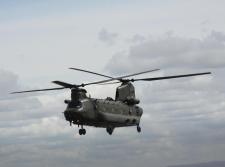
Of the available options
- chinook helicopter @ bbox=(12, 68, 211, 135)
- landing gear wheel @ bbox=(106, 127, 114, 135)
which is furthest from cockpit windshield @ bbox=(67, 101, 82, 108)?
landing gear wheel @ bbox=(106, 127, 114, 135)

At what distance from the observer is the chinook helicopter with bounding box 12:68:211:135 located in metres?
63.8

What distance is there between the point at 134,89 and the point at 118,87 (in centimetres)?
371

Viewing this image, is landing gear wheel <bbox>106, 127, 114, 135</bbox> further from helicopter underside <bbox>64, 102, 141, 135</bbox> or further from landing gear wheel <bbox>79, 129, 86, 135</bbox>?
landing gear wheel <bbox>79, 129, 86, 135</bbox>

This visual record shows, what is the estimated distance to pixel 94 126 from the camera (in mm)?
68250

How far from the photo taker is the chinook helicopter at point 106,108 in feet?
209

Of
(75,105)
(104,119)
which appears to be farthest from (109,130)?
(75,105)

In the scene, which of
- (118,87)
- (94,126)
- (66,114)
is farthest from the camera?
(118,87)

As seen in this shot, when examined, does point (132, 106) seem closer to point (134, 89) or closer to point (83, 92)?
point (134, 89)

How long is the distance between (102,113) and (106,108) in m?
1.33

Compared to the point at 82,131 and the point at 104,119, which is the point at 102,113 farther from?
the point at 82,131

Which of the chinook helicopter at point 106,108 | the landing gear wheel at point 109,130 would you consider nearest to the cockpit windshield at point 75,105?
the chinook helicopter at point 106,108

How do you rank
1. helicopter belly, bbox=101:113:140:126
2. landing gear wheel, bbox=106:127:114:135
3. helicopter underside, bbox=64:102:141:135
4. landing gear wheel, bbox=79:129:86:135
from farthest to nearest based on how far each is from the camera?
landing gear wheel, bbox=106:127:114:135 → helicopter belly, bbox=101:113:140:126 → landing gear wheel, bbox=79:129:86:135 → helicopter underside, bbox=64:102:141:135

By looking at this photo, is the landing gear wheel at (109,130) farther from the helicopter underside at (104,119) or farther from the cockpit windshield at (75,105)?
the cockpit windshield at (75,105)

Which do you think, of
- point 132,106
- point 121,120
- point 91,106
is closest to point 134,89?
point 132,106
